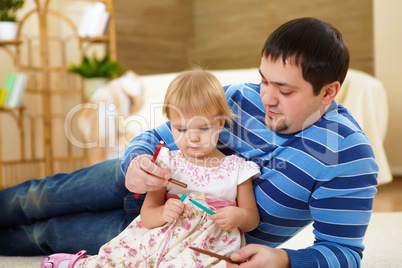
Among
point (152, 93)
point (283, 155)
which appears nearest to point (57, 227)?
point (283, 155)

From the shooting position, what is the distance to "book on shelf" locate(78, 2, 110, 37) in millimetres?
3883

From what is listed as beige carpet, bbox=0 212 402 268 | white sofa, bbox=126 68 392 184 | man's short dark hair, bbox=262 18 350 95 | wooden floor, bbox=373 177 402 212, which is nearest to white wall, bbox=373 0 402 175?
wooden floor, bbox=373 177 402 212

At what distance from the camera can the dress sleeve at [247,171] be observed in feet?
3.65

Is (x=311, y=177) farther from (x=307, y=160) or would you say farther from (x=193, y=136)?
(x=193, y=136)

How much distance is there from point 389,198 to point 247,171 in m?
2.06

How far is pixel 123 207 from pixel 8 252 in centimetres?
47

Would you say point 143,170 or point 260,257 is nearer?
point 260,257

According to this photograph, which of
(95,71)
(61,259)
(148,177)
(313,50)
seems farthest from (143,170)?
(95,71)

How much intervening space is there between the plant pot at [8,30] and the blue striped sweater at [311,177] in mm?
2821

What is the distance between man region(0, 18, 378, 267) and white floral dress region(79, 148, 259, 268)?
0.24 ft

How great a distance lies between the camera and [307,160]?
42.1 inches

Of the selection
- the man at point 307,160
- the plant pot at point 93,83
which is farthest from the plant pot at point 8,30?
the man at point 307,160

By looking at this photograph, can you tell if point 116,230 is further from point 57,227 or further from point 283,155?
point 283,155

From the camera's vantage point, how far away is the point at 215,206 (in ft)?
3.58
